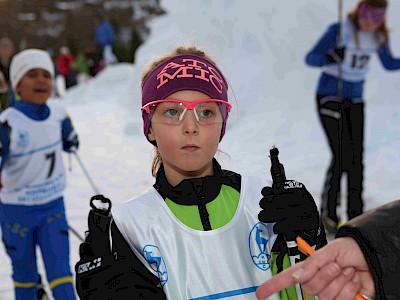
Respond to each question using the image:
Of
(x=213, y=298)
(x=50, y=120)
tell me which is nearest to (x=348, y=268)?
(x=213, y=298)

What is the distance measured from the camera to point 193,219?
6.26ft

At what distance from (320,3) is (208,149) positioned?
10422 millimetres

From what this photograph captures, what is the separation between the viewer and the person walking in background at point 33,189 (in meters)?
3.62

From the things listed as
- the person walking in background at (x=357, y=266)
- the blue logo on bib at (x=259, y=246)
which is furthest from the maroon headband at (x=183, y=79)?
the person walking in background at (x=357, y=266)

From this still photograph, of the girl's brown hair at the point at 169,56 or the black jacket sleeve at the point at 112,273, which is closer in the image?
the black jacket sleeve at the point at 112,273

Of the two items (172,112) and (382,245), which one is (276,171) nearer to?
(172,112)

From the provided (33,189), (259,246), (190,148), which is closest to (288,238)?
(259,246)

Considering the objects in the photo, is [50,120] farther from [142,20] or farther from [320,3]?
[142,20]

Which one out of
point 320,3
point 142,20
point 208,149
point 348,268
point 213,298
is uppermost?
point 142,20

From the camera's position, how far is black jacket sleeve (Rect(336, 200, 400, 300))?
4.01ft

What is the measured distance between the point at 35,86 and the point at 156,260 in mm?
2440

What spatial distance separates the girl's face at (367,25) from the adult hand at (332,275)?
4399 mm

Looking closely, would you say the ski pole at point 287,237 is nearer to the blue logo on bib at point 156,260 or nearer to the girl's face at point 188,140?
the girl's face at point 188,140

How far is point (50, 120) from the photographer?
Answer: 3.93 metres
